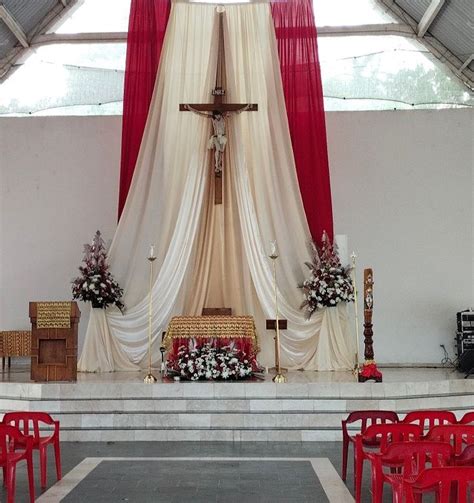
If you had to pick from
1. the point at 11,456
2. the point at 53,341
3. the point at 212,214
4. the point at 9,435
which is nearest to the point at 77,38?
the point at 212,214

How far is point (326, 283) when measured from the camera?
11.9 meters

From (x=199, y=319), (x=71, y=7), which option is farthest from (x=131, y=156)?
(x=71, y=7)

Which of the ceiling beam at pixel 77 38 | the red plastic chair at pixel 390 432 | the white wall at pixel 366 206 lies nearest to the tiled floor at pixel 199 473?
the red plastic chair at pixel 390 432

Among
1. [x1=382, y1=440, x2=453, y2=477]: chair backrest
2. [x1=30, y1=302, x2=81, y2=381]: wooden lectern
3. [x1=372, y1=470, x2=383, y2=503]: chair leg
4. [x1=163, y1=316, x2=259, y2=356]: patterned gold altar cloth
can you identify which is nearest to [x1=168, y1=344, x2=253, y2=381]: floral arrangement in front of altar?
[x1=163, y1=316, x2=259, y2=356]: patterned gold altar cloth

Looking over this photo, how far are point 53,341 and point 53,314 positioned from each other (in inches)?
14.8

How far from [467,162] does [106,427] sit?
8453 millimetres

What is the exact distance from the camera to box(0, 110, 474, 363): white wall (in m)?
14.1

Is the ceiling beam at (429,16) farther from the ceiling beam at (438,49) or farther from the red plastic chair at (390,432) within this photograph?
the red plastic chair at (390,432)

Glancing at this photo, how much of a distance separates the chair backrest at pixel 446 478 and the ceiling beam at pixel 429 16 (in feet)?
36.1

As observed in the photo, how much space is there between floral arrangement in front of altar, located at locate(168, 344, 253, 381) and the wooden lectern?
1.39m

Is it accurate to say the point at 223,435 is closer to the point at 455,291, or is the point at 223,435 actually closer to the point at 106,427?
the point at 106,427

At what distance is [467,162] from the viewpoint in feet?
47.0

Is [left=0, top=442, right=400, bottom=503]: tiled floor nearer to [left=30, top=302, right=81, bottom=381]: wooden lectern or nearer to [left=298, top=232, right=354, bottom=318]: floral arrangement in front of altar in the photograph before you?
[left=30, top=302, right=81, bottom=381]: wooden lectern

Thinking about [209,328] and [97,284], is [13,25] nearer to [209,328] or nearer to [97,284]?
[97,284]
